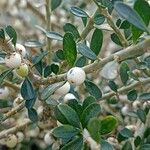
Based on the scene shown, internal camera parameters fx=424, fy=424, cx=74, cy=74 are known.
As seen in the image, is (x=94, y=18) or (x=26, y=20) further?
(x=26, y=20)

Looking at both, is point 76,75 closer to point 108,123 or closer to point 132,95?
point 108,123

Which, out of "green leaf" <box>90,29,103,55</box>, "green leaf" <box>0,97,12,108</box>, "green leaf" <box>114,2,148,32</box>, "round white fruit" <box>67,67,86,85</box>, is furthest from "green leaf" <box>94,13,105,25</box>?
"green leaf" <box>0,97,12,108</box>

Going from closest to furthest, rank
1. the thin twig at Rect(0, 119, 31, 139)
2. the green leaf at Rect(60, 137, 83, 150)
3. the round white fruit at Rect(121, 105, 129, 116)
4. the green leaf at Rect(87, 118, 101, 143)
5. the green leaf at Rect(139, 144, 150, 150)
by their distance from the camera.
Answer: the green leaf at Rect(87, 118, 101, 143) < the green leaf at Rect(60, 137, 83, 150) < the green leaf at Rect(139, 144, 150, 150) < the thin twig at Rect(0, 119, 31, 139) < the round white fruit at Rect(121, 105, 129, 116)

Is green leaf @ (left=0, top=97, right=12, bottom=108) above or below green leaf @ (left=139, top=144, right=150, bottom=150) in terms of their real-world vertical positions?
below

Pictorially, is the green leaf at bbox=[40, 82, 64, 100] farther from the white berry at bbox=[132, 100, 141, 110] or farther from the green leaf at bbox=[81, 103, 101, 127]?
the white berry at bbox=[132, 100, 141, 110]

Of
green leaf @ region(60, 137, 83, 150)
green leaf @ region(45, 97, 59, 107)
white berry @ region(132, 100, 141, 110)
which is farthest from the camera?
white berry @ region(132, 100, 141, 110)

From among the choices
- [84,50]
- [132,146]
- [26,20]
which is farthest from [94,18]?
[26,20]

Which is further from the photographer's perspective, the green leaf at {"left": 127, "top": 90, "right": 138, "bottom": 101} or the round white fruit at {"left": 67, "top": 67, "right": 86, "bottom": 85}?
the green leaf at {"left": 127, "top": 90, "right": 138, "bottom": 101}

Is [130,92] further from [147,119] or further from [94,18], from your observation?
[94,18]
